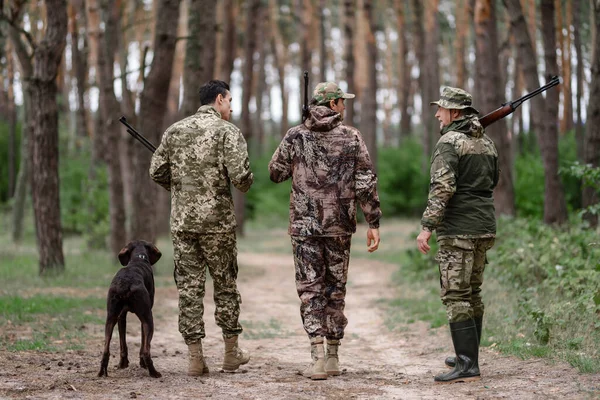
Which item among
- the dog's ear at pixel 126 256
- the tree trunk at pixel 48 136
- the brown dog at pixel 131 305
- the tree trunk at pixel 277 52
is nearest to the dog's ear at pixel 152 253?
the dog's ear at pixel 126 256

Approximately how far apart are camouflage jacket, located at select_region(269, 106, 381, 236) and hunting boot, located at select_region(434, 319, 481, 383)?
1.10 metres

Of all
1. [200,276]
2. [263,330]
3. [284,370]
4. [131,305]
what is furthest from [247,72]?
A: [131,305]

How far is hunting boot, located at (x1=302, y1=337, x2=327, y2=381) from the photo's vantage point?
666cm

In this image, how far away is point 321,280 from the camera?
686 cm

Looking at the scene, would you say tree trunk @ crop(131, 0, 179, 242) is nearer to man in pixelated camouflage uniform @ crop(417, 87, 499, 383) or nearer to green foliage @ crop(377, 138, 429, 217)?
man in pixelated camouflage uniform @ crop(417, 87, 499, 383)

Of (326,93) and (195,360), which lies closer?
(195,360)

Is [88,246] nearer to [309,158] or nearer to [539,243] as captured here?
[539,243]

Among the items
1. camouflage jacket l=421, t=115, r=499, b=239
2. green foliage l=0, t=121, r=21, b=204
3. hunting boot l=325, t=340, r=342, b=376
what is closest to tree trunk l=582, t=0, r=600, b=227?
camouflage jacket l=421, t=115, r=499, b=239

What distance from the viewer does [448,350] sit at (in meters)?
8.40

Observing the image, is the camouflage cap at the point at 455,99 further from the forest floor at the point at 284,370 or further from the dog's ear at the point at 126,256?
the dog's ear at the point at 126,256

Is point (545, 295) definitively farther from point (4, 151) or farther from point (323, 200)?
point (4, 151)

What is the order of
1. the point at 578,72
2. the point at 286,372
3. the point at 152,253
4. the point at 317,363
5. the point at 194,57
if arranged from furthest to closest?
the point at 578,72 < the point at 194,57 < the point at 152,253 < the point at 286,372 < the point at 317,363

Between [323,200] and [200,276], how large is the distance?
47.3 inches

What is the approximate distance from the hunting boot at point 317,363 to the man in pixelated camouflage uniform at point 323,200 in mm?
18
